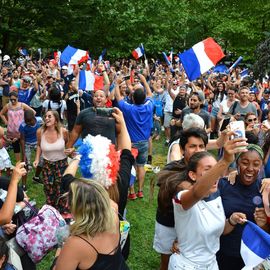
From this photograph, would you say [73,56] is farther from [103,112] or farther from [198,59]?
[103,112]

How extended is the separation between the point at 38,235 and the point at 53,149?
2.48 metres

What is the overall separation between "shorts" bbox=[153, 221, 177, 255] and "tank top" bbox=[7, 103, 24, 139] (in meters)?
5.15

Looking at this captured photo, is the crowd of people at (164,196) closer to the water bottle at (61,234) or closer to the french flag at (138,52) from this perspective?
the water bottle at (61,234)

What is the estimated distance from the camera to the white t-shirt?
295 cm

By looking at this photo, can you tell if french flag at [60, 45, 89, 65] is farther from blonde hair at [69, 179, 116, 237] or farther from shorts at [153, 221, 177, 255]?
blonde hair at [69, 179, 116, 237]

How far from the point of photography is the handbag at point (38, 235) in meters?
3.49

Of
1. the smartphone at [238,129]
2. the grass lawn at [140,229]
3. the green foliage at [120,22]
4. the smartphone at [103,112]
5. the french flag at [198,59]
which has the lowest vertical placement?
the grass lawn at [140,229]

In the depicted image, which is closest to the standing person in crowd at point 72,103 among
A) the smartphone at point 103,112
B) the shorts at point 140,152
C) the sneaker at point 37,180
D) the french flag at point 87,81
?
the french flag at point 87,81

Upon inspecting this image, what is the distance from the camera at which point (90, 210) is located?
99.4 inches

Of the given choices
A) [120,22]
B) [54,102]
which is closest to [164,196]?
[54,102]

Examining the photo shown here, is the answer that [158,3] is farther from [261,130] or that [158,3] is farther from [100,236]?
[100,236]

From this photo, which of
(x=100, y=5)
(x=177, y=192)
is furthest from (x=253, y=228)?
(x=100, y=5)

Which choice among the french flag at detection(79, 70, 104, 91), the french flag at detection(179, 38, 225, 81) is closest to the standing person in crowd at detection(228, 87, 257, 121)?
the french flag at detection(179, 38, 225, 81)

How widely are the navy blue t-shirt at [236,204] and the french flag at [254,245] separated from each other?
28 cm
